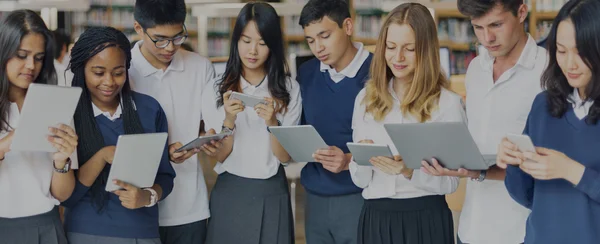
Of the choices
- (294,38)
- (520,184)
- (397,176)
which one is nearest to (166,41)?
(397,176)

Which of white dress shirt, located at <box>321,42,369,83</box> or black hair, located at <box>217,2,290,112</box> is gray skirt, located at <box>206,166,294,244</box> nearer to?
black hair, located at <box>217,2,290,112</box>

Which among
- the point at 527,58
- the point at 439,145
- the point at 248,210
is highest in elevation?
the point at 527,58

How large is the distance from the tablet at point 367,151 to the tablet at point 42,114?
0.82 meters

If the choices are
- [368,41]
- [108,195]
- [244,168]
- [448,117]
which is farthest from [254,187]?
[368,41]

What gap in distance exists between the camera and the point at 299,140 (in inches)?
108

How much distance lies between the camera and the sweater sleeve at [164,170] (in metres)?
2.76

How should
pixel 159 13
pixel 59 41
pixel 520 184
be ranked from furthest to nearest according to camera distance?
pixel 59 41
pixel 159 13
pixel 520 184

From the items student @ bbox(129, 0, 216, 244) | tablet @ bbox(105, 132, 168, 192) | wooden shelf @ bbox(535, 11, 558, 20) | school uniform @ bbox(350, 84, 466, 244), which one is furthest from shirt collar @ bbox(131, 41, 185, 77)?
wooden shelf @ bbox(535, 11, 558, 20)

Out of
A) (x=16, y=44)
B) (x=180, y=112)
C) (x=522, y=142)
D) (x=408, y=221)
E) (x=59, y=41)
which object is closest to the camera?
(x=522, y=142)

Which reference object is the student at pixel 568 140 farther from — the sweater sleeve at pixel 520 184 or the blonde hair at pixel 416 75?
the blonde hair at pixel 416 75

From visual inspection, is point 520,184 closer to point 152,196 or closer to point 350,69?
point 350,69

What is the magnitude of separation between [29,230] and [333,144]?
3.50 ft

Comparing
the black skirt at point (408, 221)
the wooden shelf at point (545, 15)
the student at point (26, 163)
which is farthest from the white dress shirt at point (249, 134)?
the wooden shelf at point (545, 15)

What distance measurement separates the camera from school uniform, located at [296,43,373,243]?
2.95 metres
